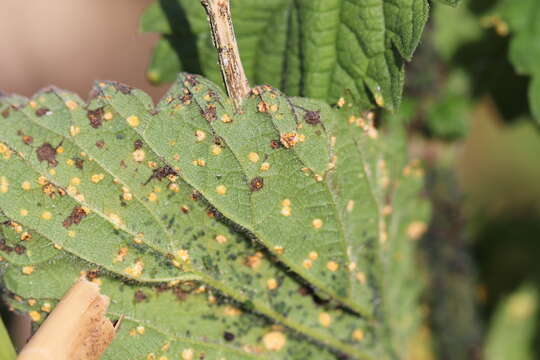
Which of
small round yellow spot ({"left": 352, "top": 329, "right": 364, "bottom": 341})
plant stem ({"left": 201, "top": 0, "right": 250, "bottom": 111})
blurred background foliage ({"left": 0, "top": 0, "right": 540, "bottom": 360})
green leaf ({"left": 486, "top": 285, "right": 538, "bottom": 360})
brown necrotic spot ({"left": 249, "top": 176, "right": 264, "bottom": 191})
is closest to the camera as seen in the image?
plant stem ({"left": 201, "top": 0, "right": 250, "bottom": 111})

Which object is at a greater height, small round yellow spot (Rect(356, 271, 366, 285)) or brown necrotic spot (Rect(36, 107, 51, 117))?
brown necrotic spot (Rect(36, 107, 51, 117))

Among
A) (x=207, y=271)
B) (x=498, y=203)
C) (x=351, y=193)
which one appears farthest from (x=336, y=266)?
(x=498, y=203)

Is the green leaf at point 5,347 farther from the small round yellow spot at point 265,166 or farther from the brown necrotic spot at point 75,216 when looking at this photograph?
the small round yellow spot at point 265,166

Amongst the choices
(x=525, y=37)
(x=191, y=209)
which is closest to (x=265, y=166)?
(x=191, y=209)

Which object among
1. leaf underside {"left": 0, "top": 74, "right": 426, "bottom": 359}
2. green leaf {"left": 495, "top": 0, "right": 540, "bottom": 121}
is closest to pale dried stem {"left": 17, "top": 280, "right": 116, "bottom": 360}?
leaf underside {"left": 0, "top": 74, "right": 426, "bottom": 359}

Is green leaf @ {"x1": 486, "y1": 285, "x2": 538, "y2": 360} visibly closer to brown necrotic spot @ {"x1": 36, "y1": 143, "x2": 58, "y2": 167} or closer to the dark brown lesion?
the dark brown lesion

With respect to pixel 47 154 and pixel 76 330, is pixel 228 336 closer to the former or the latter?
pixel 76 330

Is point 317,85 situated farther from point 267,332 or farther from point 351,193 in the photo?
point 267,332
